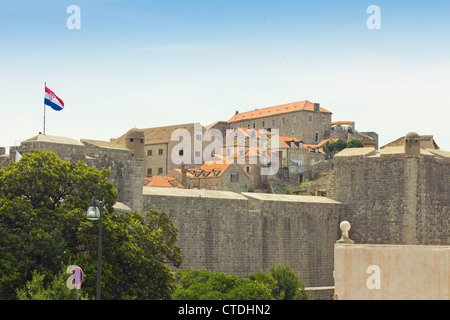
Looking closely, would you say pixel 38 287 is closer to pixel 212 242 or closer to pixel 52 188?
pixel 52 188

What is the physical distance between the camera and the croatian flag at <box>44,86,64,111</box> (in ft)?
131

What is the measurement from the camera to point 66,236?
1182 inches

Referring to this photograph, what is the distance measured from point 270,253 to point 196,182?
42.8m

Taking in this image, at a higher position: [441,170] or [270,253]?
[441,170]

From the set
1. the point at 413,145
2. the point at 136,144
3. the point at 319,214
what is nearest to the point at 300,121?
the point at 319,214

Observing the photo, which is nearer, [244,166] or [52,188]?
[52,188]

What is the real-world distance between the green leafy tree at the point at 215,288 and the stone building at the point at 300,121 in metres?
84.1

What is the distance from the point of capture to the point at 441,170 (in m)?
49.9

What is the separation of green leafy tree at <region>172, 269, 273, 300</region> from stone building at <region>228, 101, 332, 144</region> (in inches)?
3310

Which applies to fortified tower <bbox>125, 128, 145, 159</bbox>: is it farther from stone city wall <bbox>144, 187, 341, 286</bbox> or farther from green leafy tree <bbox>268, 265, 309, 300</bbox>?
green leafy tree <bbox>268, 265, 309, 300</bbox>

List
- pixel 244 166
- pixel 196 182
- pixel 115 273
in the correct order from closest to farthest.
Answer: pixel 115 273 < pixel 196 182 < pixel 244 166

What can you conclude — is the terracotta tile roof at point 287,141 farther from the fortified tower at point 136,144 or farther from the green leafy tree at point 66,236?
the green leafy tree at point 66,236

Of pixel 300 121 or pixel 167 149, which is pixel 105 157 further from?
pixel 300 121

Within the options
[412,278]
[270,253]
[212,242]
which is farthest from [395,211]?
[412,278]
